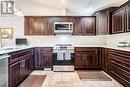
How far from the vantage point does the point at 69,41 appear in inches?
309

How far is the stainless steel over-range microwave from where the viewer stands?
747 centimetres

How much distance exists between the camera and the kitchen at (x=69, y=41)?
212 inches

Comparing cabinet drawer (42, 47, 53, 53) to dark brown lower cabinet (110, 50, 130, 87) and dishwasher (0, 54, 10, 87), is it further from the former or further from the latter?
dishwasher (0, 54, 10, 87)

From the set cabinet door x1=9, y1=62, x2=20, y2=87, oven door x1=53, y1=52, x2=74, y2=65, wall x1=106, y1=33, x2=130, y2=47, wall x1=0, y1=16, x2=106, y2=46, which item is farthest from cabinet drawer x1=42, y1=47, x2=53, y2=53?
cabinet door x1=9, y1=62, x2=20, y2=87

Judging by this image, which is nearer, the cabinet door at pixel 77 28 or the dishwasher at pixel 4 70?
the dishwasher at pixel 4 70

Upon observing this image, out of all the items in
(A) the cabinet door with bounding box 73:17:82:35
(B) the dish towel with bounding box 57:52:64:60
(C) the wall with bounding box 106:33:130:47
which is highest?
(A) the cabinet door with bounding box 73:17:82:35

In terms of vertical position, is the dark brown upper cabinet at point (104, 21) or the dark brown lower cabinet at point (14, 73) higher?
the dark brown upper cabinet at point (104, 21)

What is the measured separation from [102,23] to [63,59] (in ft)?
6.38

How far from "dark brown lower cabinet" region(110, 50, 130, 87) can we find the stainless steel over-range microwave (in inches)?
95.2

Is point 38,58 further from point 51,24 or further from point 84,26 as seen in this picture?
point 84,26

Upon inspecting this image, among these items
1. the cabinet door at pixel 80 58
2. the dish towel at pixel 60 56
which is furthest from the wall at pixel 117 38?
the dish towel at pixel 60 56

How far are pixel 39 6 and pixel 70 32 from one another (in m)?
2.08

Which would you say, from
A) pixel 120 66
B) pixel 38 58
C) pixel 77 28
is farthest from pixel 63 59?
pixel 120 66

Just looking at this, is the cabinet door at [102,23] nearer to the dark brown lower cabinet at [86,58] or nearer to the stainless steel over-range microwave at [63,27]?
the dark brown lower cabinet at [86,58]
